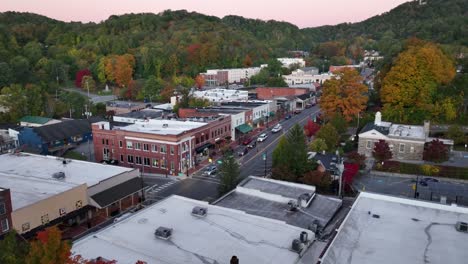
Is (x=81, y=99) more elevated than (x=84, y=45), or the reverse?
(x=84, y=45)

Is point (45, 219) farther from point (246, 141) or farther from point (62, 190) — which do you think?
point (246, 141)

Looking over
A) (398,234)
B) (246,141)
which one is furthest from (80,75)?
(398,234)

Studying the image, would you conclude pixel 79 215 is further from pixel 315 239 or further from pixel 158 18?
pixel 158 18

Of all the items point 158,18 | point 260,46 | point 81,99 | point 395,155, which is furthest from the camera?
point 158,18

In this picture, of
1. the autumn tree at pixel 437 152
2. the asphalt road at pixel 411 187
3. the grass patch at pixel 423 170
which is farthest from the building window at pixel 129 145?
the autumn tree at pixel 437 152

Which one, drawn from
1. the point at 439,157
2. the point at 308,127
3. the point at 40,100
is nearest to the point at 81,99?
the point at 40,100

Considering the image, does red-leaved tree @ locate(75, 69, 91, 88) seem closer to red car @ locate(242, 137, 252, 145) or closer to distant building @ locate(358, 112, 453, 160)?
red car @ locate(242, 137, 252, 145)

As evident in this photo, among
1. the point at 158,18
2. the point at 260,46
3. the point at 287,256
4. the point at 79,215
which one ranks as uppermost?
the point at 158,18

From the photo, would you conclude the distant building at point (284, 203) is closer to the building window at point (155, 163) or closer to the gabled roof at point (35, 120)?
the building window at point (155, 163)
